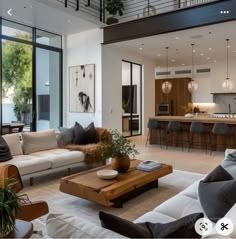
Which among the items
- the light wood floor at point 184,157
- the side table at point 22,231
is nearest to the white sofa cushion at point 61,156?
the light wood floor at point 184,157

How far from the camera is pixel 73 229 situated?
122 centimetres

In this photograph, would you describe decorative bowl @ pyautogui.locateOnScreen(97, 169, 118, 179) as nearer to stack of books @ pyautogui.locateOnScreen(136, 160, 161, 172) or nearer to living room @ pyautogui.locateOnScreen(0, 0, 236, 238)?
living room @ pyautogui.locateOnScreen(0, 0, 236, 238)

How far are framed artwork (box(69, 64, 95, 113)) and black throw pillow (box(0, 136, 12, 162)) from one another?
14.4ft

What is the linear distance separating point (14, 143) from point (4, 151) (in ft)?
1.39

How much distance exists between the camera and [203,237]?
1.34 meters

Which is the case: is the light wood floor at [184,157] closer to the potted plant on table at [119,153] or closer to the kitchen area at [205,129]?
the kitchen area at [205,129]

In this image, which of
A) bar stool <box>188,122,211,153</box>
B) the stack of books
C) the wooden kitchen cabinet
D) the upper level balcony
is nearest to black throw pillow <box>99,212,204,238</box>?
the stack of books

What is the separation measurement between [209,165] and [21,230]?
491 centimetres

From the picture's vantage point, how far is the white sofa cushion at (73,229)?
45.7 inches

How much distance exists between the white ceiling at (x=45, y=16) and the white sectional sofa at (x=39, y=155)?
3299 mm

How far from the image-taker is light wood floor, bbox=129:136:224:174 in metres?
5.65

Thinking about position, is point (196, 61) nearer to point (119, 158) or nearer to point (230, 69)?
point (230, 69)

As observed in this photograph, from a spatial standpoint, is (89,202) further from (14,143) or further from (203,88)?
(203,88)

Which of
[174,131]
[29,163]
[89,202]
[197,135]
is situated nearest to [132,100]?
[174,131]
